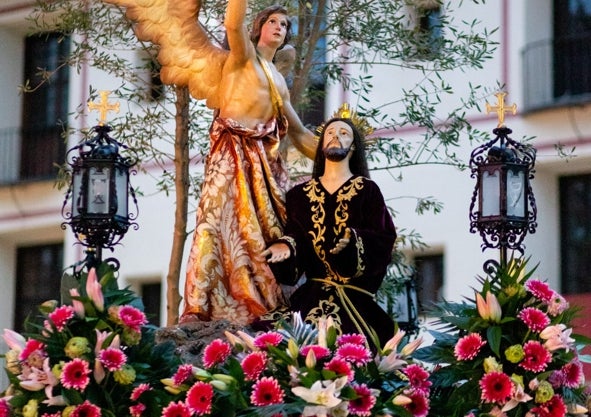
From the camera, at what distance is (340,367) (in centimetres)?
1129

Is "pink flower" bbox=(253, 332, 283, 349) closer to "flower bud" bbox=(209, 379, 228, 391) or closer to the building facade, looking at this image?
"flower bud" bbox=(209, 379, 228, 391)

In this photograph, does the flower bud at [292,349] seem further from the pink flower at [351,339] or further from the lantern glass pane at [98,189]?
the lantern glass pane at [98,189]

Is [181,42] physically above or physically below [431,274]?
above

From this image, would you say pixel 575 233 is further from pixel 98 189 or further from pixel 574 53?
pixel 98 189

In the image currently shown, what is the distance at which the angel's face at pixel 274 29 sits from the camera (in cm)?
1364

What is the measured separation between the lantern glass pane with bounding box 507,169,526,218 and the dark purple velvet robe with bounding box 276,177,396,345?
0.65m

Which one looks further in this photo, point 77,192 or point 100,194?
point 77,192

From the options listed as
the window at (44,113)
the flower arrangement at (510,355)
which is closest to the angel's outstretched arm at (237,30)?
the flower arrangement at (510,355)

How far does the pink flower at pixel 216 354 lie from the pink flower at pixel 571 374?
1.64m

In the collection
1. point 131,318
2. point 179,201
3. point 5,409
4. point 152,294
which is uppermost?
point 179,201

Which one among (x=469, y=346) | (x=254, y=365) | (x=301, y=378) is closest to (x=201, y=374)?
(x=254, y=365)

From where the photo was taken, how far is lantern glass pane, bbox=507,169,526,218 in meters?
12.9

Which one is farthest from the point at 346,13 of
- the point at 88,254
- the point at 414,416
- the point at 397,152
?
the point at 414,416

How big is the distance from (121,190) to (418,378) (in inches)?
92.3
